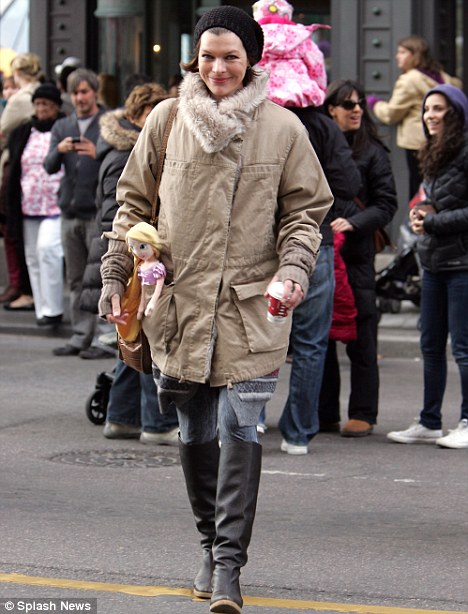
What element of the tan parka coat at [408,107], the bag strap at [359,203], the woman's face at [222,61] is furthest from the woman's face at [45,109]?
the woman's face at [222,61]

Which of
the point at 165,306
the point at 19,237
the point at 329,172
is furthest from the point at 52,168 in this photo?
the point at 165,306

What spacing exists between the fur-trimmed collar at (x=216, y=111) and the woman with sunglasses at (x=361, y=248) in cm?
332

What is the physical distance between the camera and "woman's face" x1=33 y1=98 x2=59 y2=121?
42.6 ft

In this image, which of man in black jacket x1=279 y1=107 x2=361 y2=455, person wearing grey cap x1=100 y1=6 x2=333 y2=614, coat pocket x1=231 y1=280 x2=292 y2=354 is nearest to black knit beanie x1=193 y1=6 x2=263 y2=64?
person wearing grey cap x1=100 y1=6 x2=333 y2=614

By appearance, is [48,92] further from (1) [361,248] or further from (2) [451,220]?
(2) [451,220]

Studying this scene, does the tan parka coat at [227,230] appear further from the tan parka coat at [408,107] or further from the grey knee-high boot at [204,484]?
the tan parka coat at [408,107]

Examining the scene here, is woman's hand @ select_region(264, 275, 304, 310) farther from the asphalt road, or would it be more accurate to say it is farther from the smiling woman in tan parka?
the smiling woman in tan parka

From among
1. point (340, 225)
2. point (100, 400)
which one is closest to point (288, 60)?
point (340, 225)

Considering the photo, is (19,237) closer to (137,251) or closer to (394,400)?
(394,400)

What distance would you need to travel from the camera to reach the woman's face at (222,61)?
16.9 feet

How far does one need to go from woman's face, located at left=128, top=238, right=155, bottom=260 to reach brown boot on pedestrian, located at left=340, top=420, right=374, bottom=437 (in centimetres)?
370

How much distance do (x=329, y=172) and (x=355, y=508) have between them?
206 cm

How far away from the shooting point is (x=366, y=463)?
310 inches

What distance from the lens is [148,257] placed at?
5156 millimetres
